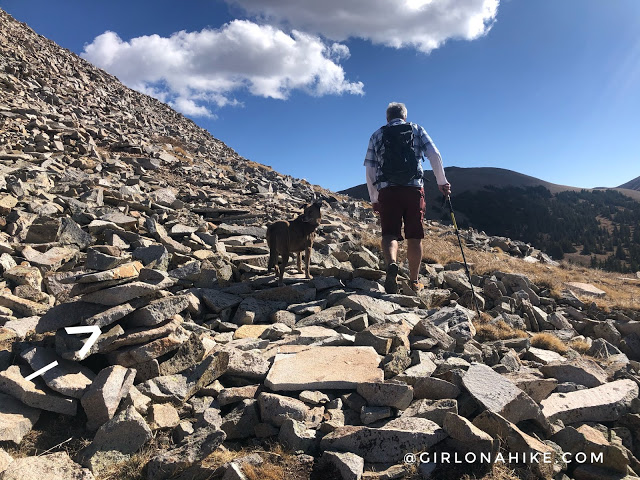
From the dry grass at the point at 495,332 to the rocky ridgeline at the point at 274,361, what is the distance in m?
0.05

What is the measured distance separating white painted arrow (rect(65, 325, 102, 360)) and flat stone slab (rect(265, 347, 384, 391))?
163 cm

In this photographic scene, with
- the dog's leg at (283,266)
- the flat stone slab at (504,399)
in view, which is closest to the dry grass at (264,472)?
the flat stone slab at (504,399)

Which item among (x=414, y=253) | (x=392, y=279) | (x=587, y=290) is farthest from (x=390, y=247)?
(x=587, y=290)

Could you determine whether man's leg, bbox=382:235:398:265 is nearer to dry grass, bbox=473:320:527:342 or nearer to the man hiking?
the man hiking

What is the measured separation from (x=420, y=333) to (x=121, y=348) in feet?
10.7

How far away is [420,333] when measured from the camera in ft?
15.8

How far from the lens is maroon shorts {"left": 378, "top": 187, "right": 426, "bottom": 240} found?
6504mm

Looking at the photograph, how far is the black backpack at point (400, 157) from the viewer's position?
20.9 feet

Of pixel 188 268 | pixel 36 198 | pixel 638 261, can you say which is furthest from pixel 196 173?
pixel 638 261

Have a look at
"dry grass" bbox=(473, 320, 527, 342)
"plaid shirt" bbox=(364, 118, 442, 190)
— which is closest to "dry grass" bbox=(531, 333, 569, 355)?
"dry grass" bbox=(473, 320, 527, 342)

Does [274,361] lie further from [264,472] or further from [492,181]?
[492,181]

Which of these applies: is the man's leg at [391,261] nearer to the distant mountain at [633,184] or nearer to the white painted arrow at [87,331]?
the white painted arrow at [87,331]

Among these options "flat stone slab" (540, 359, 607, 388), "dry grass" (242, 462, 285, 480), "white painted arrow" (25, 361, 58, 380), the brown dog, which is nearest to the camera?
"dry grass" (242, 462, 285, 480)

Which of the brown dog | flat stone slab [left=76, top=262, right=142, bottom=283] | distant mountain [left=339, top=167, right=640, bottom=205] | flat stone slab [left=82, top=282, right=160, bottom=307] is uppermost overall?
distant mountain [left=339, top=167, right=640, bottom=205]
